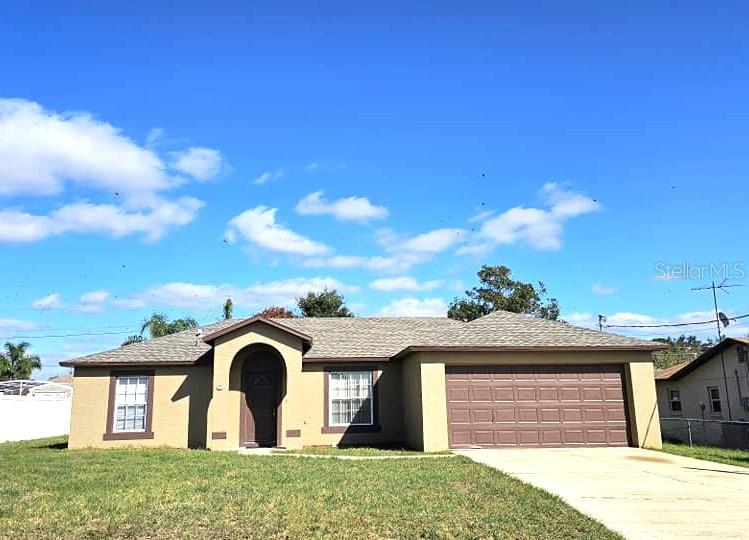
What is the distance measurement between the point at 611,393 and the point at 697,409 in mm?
9431

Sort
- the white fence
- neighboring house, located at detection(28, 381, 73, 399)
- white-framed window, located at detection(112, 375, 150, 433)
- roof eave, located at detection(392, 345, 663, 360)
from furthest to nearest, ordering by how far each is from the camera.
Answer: neighboring house, located at detection(28, 381, 73, 399), the white fence, white-framed window, located at detection(112, 375, 150, 433), roof eave, located at detection(392, 345, 663, 360)

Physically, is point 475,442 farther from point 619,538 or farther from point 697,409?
point 697,409

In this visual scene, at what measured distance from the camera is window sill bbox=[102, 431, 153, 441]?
59.5 ft

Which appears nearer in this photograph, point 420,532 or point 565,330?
point 420,532

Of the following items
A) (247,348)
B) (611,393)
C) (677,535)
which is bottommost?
(677,535)

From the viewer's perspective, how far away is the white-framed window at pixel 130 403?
18359 millimetres

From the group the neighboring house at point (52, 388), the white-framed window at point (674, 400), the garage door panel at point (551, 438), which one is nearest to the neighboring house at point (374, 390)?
the garage door panel at point (551, 438)

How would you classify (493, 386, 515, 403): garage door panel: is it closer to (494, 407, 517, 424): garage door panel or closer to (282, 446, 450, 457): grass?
(494, 407, 517, 424): garage door panel

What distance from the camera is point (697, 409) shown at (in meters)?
23.8

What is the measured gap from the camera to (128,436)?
18.2 meters

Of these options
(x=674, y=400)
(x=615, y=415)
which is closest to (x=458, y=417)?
(x=615, y=415)

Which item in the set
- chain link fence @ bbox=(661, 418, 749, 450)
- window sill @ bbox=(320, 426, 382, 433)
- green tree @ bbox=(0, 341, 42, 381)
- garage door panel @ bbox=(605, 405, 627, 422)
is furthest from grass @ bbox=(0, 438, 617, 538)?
green tree @ bbox=(0, 341, 42, 381)

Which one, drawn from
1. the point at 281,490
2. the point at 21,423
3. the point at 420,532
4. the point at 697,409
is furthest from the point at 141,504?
the point at 697,409

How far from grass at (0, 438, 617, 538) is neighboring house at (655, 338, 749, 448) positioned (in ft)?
44.8
